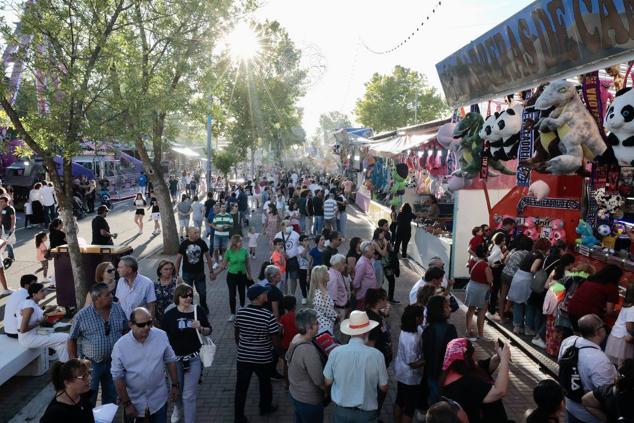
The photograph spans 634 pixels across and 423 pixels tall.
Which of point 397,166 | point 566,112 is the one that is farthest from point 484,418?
point 397,166

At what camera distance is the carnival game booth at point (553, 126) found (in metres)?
5.72

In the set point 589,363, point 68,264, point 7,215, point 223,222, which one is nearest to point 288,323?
point 589,363

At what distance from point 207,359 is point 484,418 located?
9.39 ft

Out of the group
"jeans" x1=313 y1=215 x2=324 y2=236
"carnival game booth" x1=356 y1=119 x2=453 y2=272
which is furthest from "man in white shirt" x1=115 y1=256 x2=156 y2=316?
"jeans" x1=313 y1=215 x2=324 y2=236

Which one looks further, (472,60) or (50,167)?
(472,60)

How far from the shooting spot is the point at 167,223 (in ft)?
48.3

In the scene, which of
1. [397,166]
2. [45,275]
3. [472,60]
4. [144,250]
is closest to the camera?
[472,60]

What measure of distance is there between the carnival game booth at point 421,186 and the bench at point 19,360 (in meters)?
8.57

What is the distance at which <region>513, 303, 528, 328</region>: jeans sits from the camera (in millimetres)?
8489

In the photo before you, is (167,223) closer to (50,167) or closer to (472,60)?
(50,167)

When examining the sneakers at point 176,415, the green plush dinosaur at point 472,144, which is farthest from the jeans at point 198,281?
the green plush dinosaur at point 472,144

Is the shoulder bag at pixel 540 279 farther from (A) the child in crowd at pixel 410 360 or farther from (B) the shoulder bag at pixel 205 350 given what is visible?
(B) the shoulder bag at pixel 205 350

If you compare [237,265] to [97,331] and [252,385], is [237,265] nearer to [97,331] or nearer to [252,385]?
[252,385]

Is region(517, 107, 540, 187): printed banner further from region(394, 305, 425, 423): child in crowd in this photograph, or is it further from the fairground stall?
region(394, 305, 425, 423): child in crowd
